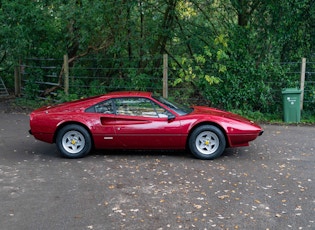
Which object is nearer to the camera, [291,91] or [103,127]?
[103,127]

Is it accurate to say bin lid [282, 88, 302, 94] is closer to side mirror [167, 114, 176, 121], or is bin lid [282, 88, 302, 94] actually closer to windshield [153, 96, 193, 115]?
windshield [153, 96, 193, 115]

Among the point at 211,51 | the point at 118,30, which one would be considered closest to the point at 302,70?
the point at 211,51

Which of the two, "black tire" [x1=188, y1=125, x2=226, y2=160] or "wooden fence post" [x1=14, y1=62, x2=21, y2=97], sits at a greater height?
"wooden fence post" [x1=14, y1=62, x2=21, y2=97]

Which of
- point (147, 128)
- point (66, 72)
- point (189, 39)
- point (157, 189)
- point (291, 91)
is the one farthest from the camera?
point (66, 72)

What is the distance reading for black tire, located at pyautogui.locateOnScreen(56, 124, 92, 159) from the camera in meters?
7.12

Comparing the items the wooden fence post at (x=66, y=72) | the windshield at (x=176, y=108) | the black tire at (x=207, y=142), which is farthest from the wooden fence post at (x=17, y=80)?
the black tire at (x=207, y=142)

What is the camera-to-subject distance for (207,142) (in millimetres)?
7070

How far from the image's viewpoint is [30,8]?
12.4m

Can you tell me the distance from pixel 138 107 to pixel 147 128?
484 mm

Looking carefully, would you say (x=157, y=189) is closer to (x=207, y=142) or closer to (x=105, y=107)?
(x=207, y=142)

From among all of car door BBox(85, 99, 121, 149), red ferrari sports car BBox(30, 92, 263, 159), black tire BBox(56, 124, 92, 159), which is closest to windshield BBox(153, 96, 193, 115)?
red ferrari sports car BBox(30, 92, 263, 159)

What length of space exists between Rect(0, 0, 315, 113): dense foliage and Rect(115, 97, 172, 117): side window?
4519 millimetres

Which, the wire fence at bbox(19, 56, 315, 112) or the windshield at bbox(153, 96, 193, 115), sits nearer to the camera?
the windshield at bbox(153, 96, 193, 115)

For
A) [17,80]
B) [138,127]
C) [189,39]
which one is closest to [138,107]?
[138,127]
